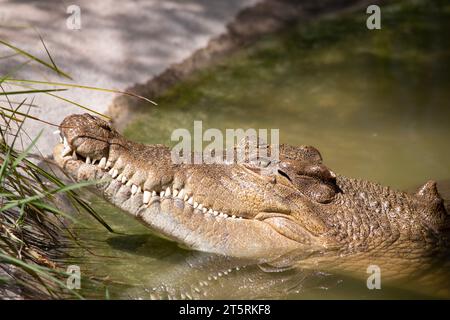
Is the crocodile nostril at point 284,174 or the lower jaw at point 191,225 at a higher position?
the crocodile nostril at point 284,174

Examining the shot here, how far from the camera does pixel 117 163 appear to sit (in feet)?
19.7

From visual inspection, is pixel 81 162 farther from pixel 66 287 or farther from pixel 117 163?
pixel 66 287

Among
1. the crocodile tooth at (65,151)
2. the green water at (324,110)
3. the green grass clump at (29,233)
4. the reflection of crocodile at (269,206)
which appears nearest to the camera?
the green grass clump at (29,233)

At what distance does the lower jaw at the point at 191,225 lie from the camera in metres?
5.96

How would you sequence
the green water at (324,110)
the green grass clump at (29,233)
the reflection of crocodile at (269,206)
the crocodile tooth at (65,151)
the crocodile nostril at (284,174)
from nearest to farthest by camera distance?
the green grass clump at (29,233), the crocodile tooth at (65,151), the reflection of crocodile at (269,206), the green water at (324,110), the crocodile nostril at (284,174)

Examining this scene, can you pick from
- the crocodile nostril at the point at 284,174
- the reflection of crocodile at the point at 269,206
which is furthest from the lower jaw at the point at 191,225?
the crocodile nostril at the point at 284,174

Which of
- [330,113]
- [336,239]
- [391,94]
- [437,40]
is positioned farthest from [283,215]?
[437,40]

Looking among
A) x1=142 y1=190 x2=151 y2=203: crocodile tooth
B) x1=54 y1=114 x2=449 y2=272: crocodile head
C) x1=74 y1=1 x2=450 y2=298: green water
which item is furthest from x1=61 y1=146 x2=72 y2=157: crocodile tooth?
x1=74 y1=1 x2=450 y2=298: green water

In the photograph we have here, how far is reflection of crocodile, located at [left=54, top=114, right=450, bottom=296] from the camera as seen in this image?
6.00 meters

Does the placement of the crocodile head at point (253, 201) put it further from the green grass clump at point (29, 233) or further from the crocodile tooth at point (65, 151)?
the green grass clump at point (29, 233)

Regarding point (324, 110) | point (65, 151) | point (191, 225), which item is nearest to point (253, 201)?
point (191, 225)

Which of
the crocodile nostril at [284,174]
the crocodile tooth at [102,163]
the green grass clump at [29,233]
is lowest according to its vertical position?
the green grass clump at [29,233]

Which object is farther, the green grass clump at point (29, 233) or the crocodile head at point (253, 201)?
the crocodile head at point (253, 201)

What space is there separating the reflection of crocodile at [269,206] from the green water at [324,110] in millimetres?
247
